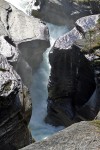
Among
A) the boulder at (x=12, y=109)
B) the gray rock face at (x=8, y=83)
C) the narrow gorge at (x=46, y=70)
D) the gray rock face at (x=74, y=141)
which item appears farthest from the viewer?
the narrow gorge at (x=46, y=70)

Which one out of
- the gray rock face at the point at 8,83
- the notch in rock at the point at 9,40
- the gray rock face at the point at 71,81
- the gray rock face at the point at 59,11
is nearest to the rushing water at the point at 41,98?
the gray rock face at the point at 59,11

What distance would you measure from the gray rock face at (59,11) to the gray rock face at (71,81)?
5.49 m

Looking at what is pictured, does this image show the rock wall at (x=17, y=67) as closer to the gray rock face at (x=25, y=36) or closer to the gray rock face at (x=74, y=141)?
the gray rock face at (x=25, y=36)

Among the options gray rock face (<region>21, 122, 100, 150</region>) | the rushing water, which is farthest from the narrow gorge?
gray rock face (<region>21, 122, 100, 150</region>)

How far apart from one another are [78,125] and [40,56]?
20024 millimetres

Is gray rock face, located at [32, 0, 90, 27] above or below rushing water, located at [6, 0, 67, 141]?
above

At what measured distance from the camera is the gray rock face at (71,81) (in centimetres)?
1961

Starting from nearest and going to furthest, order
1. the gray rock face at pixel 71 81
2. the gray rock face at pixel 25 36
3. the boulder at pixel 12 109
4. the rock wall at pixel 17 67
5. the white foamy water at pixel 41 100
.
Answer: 1. the boulder at pixel 12 109
2. the rock wall at pixel 17 67
3. the gray rock face at pixel 71 81
4. the white foamy water at pixel 41 100
5. the gray rock face at pixel 25 36

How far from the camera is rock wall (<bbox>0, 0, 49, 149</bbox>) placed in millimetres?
14883

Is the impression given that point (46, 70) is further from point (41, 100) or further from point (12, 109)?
point (12, 109)

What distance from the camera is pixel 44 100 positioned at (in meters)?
24.4

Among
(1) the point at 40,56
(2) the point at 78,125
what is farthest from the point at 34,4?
(2) the point at 78,125

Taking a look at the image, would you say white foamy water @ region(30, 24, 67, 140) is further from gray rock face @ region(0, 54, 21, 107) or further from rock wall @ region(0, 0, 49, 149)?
gray rock face @ region(0, 54, 21, 107)

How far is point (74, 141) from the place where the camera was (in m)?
5.28
